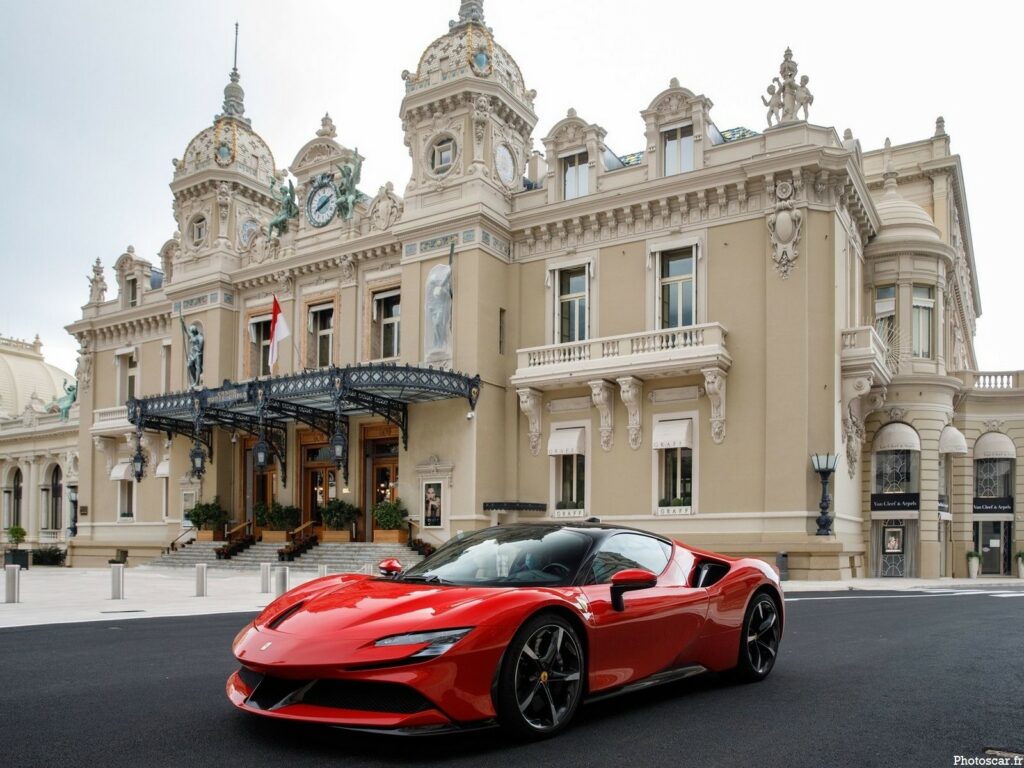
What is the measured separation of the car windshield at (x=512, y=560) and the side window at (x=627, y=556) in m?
0.13

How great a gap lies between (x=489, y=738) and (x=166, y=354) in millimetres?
34950

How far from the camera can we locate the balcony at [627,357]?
2422 centimetres

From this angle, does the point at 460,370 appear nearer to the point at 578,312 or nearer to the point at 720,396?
the point at 578,312

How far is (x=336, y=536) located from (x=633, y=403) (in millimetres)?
10281

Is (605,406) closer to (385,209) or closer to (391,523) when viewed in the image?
(391,523)

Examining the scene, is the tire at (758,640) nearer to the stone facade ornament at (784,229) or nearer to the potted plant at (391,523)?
the stone facade ornament at (784,229)

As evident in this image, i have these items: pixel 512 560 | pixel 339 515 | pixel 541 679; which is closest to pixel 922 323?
pixel 339 515

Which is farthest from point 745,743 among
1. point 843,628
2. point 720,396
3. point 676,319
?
point 676,319

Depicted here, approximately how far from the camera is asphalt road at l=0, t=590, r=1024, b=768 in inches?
194

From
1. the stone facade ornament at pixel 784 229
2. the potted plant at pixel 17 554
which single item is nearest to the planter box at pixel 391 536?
the stone facade ornament at pixel 784 229

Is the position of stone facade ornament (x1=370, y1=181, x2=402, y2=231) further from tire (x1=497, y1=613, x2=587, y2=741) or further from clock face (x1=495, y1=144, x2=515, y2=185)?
tire (x1=497, y1=613, x2=587, y2=741)

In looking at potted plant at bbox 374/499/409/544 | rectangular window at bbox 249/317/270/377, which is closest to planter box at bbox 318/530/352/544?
potted plant at bbox 374/499/409/544

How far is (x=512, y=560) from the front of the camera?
6223mm

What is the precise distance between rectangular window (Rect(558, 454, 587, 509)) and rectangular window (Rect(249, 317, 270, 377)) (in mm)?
12178
